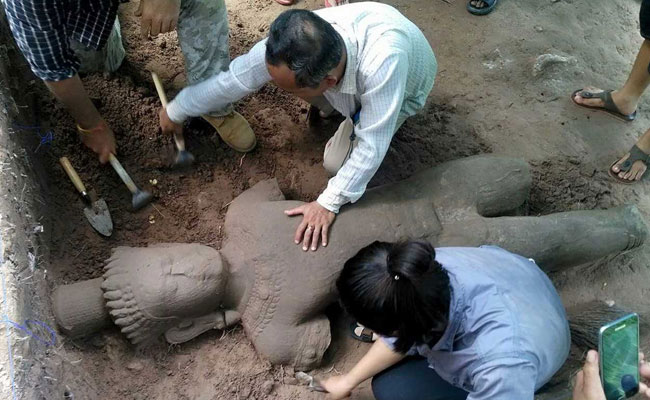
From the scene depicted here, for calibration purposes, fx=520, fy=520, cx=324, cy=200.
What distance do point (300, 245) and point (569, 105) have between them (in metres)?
1.98

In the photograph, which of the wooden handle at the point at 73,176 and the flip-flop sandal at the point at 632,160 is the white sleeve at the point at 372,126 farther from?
the flip-flop sandal at the point at 632,160

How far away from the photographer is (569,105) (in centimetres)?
304

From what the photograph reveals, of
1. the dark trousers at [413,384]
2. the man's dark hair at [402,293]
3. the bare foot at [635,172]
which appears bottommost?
the dark trousers at [413,384]

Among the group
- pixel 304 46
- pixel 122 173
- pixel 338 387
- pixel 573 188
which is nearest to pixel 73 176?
pixel 122 173

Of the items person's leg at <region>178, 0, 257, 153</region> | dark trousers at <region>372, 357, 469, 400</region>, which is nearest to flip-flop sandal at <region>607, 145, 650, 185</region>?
dark trousers at <region>372, 357, 469, 400</region>

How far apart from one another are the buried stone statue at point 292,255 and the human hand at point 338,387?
0.11 meters

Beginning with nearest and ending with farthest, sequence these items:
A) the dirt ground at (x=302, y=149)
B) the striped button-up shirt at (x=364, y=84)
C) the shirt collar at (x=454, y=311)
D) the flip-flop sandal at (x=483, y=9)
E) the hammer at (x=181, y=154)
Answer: the shirt collar at (x=454, y=311) < the striped button-up shirt at (x=364, y=84) < the dirt ground at (x=302, y=149) < the hammer at (x=181, y=154) < the flip-flop sandal at (x=483, y=9)

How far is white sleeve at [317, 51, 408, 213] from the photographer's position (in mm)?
1919

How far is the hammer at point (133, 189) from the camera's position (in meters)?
2.29

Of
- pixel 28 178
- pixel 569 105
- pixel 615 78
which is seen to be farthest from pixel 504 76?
pixel 28 178

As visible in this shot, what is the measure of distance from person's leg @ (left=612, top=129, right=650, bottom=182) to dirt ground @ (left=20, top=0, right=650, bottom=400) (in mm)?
70

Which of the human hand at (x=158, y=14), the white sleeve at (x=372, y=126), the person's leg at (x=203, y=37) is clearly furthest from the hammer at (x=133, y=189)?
the white sleeve at (x=372, y=126)

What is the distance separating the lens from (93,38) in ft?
6.89

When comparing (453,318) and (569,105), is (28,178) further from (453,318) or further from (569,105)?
(569,105)
